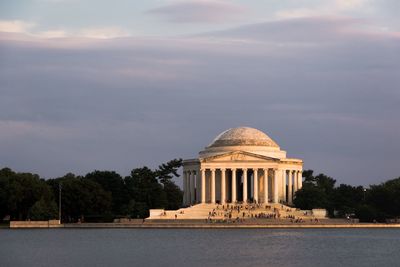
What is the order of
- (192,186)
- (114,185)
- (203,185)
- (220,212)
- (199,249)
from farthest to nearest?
(192,186) < (203,185) < (114,185) < (220,212) < (199,249)

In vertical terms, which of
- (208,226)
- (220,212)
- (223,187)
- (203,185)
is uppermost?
(203,185)

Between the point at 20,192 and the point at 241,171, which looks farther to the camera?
the point at 241,171

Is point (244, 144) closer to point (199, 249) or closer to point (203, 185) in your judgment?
point (203, 185)

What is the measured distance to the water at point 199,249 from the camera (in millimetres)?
88062

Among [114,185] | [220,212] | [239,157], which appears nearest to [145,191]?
[114,185]

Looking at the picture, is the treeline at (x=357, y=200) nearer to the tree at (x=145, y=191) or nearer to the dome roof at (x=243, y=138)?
the dome roof at (x=243, y=138)

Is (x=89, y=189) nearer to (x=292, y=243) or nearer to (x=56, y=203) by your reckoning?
(x=56, y=203)

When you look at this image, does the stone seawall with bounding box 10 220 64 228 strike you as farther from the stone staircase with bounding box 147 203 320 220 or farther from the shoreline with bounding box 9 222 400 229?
the stone staircase with bounding box 147 203 320 220

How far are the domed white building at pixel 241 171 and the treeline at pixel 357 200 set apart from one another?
4.03 metres

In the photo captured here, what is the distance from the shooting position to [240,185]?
7731 inches

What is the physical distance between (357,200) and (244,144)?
20038 millimetres

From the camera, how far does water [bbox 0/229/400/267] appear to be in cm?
8806

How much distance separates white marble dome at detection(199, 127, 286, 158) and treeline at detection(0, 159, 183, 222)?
1145 centimetres

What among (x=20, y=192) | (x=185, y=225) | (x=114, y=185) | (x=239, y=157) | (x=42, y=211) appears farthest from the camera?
(x=239, y=157)
